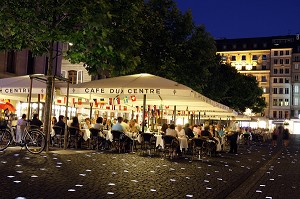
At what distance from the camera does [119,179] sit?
11.0 metres

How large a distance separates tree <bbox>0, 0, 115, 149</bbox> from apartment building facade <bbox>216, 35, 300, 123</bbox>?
104m

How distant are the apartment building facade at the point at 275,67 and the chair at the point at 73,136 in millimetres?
101389

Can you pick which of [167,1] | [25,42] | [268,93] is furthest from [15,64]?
[268,93]

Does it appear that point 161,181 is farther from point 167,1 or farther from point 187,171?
point 167,1

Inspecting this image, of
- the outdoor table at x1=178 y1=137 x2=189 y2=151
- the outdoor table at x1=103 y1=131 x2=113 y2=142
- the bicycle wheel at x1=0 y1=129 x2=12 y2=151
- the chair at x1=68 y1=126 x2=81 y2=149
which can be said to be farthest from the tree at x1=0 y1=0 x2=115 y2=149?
the outdoor table at x1=178 y1=137 x2=189 y2=151

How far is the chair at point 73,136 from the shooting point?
19.5 m

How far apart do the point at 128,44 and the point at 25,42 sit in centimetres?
380

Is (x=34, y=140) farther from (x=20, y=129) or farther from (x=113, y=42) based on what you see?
(x=113, y=42)

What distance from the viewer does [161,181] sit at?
443 inches

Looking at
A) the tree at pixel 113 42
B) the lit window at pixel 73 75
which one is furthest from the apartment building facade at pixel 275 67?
the tree at pixel 113 42

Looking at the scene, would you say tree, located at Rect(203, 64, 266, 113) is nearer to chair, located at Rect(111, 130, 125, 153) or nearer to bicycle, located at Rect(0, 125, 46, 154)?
chair, located at Rect(111, 130, 125, 153)

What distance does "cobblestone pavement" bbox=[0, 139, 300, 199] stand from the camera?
9.00 metres

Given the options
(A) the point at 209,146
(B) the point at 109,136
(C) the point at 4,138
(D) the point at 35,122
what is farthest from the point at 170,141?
(C) the point at 4,138

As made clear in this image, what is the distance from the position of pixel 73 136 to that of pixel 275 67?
105 m
